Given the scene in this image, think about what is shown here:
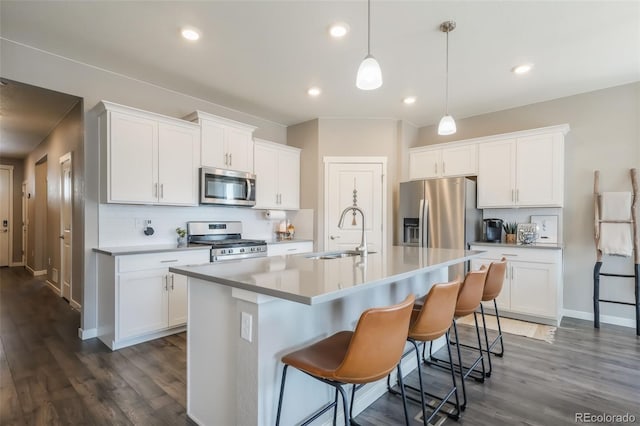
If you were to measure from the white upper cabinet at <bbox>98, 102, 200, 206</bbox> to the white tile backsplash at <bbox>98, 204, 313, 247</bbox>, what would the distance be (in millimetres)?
284

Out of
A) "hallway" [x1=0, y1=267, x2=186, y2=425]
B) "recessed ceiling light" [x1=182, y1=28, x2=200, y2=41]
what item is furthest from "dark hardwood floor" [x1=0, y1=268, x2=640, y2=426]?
"recessed ceiling light" [x1=182, y1=28, x2=200, y2=41]

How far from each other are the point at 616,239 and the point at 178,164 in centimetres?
494

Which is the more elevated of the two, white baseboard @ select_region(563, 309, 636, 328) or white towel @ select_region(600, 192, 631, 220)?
white towel @ select_region(600, 192, 631, 220)

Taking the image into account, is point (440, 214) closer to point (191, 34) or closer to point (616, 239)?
point (616, 239)

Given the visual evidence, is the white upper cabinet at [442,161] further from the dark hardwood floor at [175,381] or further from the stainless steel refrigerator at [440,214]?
the dark hardwood floor at [175,381]

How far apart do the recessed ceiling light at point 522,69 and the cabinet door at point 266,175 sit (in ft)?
10.2

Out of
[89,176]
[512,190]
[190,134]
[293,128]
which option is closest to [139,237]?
[89,176]

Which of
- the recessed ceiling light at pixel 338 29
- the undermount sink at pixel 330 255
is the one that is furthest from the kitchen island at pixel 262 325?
the recessed ceiling light at pixel 338 29

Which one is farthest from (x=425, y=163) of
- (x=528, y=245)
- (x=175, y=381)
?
(x=175, y=381)

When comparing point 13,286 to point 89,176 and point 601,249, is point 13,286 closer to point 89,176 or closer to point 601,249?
point 89,176

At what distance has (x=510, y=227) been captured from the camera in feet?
14.0

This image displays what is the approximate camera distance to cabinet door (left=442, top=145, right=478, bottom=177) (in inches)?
174

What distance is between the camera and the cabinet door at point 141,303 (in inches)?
116

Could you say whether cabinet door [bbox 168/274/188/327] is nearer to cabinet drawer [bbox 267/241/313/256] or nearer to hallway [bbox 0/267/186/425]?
hallway [bbox 0/267/186/425]
